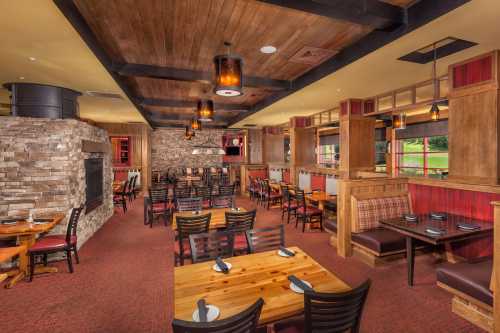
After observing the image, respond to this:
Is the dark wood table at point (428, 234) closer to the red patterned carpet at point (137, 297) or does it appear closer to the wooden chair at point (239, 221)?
the red patterned carpet at point (137, 297)

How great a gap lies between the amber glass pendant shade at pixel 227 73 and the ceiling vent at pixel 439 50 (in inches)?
95.1

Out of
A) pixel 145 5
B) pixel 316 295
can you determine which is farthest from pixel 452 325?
pixel 145 5

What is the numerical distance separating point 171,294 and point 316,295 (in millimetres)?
2188

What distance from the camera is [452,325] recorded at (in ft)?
7.82

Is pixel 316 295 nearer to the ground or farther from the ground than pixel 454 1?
nearer to the ground

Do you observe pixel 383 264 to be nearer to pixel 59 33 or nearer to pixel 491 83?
pixel 491 83

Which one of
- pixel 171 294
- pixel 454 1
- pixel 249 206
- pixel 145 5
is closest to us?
pixel 454 1

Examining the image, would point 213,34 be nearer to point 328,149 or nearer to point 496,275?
point 496,275

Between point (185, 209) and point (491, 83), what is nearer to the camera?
point (491, 83)

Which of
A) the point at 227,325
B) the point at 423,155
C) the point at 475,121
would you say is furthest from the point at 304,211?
the point at 423,155

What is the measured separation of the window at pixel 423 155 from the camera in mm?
8656

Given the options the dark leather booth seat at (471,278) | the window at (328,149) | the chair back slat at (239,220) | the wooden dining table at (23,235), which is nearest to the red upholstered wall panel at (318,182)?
the chair back slat at (239,220)

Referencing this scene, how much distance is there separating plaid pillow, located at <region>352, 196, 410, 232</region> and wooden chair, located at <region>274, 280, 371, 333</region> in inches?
100

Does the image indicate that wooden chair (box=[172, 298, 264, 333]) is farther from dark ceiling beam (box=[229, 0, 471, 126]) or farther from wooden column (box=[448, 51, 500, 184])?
wooden column (box=[448, 51, 500, 184])
